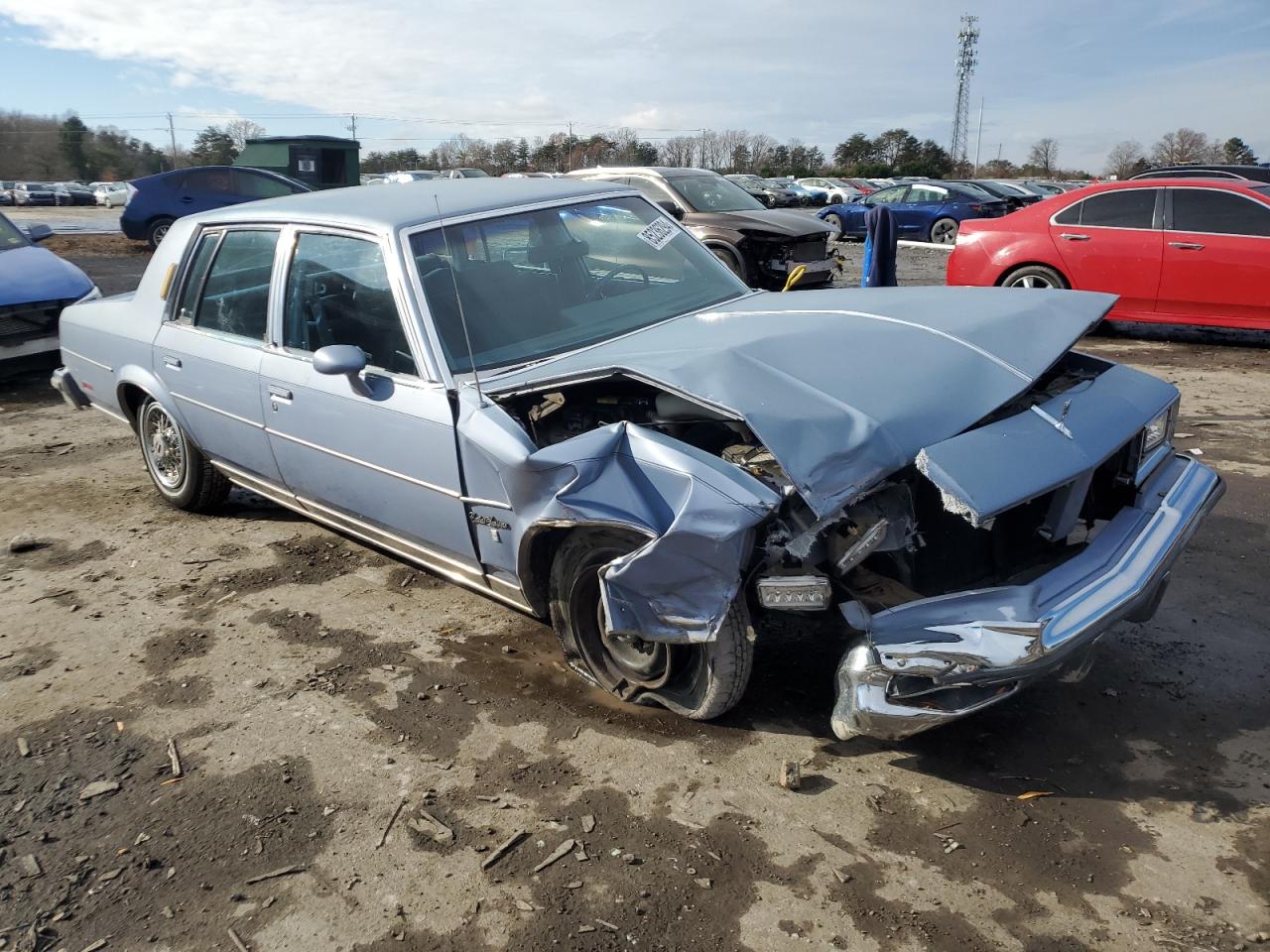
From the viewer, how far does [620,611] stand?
297cm

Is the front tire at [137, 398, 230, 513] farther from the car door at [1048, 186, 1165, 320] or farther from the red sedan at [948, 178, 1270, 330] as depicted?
the car door at [1048, 186, 1165, 320]

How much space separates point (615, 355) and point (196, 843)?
2021mm

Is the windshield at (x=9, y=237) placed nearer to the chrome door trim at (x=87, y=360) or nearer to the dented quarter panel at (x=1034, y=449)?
the chrome door trim at (x=87, y=360)

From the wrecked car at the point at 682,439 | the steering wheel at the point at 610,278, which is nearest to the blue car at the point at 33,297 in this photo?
the wrecked car at the point at 682,439

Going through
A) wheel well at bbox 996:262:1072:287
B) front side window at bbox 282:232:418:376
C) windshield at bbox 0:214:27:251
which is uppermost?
windshield at bbox 0:214:27:251

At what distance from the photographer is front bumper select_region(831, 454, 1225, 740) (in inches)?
103

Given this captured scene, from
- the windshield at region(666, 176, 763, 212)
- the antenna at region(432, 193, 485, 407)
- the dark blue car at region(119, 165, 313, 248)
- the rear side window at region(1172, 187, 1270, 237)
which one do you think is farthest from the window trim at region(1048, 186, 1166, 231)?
the dark blue car at region(119, 165, 313, 248)

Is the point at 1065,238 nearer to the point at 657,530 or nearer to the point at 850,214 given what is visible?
the point at 657,530

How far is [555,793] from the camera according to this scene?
299 centimetres

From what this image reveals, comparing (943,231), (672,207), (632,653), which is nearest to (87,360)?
(632,653)

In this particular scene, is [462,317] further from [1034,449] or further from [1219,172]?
[1219,172]

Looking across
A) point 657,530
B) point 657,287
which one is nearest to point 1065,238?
point 657,287

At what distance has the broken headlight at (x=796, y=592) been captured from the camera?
2783 millimetres

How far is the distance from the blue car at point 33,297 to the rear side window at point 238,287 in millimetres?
3923
